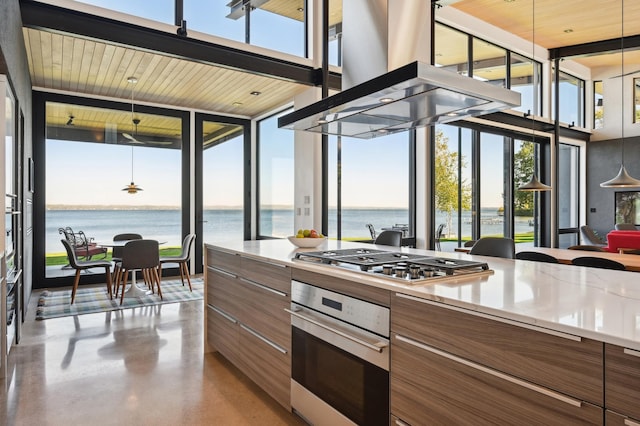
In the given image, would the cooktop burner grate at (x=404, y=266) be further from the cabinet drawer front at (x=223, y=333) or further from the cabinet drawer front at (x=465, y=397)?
the cabinet drawer front at (x=223, y=333)

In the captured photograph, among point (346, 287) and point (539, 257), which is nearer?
point (346, 287)


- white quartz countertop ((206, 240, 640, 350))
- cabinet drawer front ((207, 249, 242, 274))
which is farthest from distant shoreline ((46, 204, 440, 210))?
white quartz countertop ((206, 240, 640, 350))

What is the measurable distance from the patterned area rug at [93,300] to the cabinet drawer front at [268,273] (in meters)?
2.79

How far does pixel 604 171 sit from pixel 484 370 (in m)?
10.3

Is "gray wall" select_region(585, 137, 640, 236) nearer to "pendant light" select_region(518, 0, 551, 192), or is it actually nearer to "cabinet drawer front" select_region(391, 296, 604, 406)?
"pendant light" select_region(518, 0, 551, 192)

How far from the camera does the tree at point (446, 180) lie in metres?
6.93

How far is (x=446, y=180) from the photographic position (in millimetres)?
7008

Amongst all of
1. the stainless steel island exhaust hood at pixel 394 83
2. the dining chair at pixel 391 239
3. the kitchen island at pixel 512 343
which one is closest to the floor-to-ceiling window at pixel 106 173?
the dining chair at pixel 391 239

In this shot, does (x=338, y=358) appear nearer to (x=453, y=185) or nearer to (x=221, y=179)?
(x=453, y=185)

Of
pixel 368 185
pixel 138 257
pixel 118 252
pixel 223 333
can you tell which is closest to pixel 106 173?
pixel 118 252

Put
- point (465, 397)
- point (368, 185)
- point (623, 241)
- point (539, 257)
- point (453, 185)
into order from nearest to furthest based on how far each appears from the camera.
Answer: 1. point (465, 397)
2. point (539, 257)
3. point (623, 241)
4. point (368, 185)
5. point (453, 185)

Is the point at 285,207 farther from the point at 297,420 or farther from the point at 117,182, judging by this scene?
the point at 297,420

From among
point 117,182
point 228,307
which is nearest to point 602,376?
point 228,307

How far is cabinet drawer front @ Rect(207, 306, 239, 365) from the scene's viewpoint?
299cm
